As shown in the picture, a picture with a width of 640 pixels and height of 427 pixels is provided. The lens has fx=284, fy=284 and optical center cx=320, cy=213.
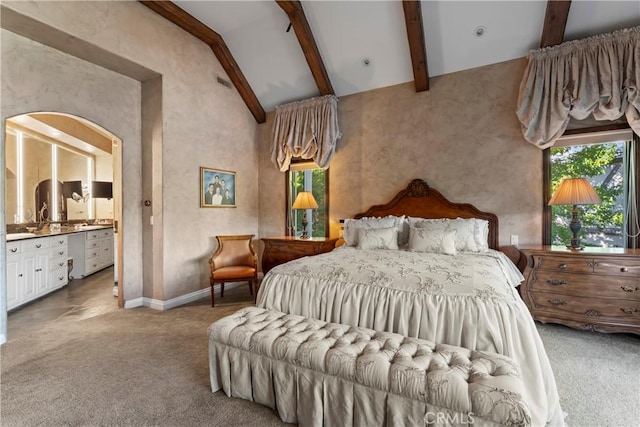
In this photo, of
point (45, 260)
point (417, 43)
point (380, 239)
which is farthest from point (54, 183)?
point (417, 43)

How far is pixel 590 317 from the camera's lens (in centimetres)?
275

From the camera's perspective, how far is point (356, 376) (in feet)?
4.79

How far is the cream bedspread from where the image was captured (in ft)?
5.32

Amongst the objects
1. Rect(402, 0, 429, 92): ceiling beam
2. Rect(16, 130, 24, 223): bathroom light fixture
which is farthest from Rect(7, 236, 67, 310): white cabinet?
Rect(402, 0, 429, 92): ceiling beam

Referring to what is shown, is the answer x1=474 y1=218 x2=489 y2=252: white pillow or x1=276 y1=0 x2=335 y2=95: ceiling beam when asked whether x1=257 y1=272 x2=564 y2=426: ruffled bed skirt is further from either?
x1=276 y1=0 x2=335 y2=95: ceiling beam

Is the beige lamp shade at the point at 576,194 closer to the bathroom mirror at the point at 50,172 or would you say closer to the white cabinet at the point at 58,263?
the bathroom mirror at the point at 50,172

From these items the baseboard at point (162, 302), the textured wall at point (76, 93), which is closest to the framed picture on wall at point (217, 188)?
the textured wall at point (76, 93)

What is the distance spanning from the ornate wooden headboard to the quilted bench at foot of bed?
250 cm

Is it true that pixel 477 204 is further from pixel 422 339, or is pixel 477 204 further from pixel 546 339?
pixel 422 339

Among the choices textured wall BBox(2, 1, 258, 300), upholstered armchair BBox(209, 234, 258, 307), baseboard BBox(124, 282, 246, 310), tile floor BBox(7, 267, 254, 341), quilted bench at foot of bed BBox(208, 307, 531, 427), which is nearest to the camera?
quilted bench at foot of bed BBox(208, 307, 531, 427)

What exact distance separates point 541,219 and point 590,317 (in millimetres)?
1131

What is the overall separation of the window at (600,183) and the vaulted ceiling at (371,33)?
47.1 inches

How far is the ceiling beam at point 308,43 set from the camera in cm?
339

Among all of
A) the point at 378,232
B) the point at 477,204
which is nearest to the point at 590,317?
the point at 477,204
